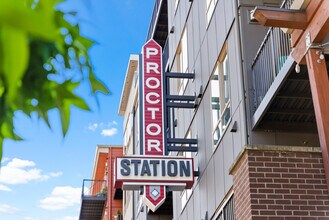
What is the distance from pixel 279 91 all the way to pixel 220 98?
3.72m

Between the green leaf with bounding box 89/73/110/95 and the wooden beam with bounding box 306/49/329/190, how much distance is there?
7.87m

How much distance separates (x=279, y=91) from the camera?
Result: 1188 centimetres

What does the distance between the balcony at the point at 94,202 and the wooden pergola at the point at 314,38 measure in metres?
31.2

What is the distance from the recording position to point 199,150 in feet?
57.5

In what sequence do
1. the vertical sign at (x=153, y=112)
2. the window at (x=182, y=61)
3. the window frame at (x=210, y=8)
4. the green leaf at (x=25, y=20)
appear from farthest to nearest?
the window at (x=182, y=61), the vertical sign at (x=153, y=112), the window frame at (x=210, y=8), the green leaf at (x=25, y=20)

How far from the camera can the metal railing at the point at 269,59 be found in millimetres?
12172

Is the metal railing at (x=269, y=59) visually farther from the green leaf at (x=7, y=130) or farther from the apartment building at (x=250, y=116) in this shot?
the green leaf at (x=7, y=130)

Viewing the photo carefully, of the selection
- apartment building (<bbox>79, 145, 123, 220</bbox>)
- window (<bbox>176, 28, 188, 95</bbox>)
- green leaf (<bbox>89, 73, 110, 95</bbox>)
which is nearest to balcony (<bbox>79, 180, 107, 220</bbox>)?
apartment building (<bbox>79, 145, 123, 220</bbox>)

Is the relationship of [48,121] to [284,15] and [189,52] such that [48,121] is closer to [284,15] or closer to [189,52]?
[284,15]

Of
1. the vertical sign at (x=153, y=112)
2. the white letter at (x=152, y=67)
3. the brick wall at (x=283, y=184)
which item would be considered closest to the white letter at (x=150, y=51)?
the vertical sign at (x=153, y=112)

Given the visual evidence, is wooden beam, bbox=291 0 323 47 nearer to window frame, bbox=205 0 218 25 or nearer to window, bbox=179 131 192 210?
window frame, bbox=205 0 218 25

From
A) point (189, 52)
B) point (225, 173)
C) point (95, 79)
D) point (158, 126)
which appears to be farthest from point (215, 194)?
point (95, 79)

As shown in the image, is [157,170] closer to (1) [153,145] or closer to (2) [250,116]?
(1) [153,145]

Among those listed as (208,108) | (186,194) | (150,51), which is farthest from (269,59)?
(186,194)
